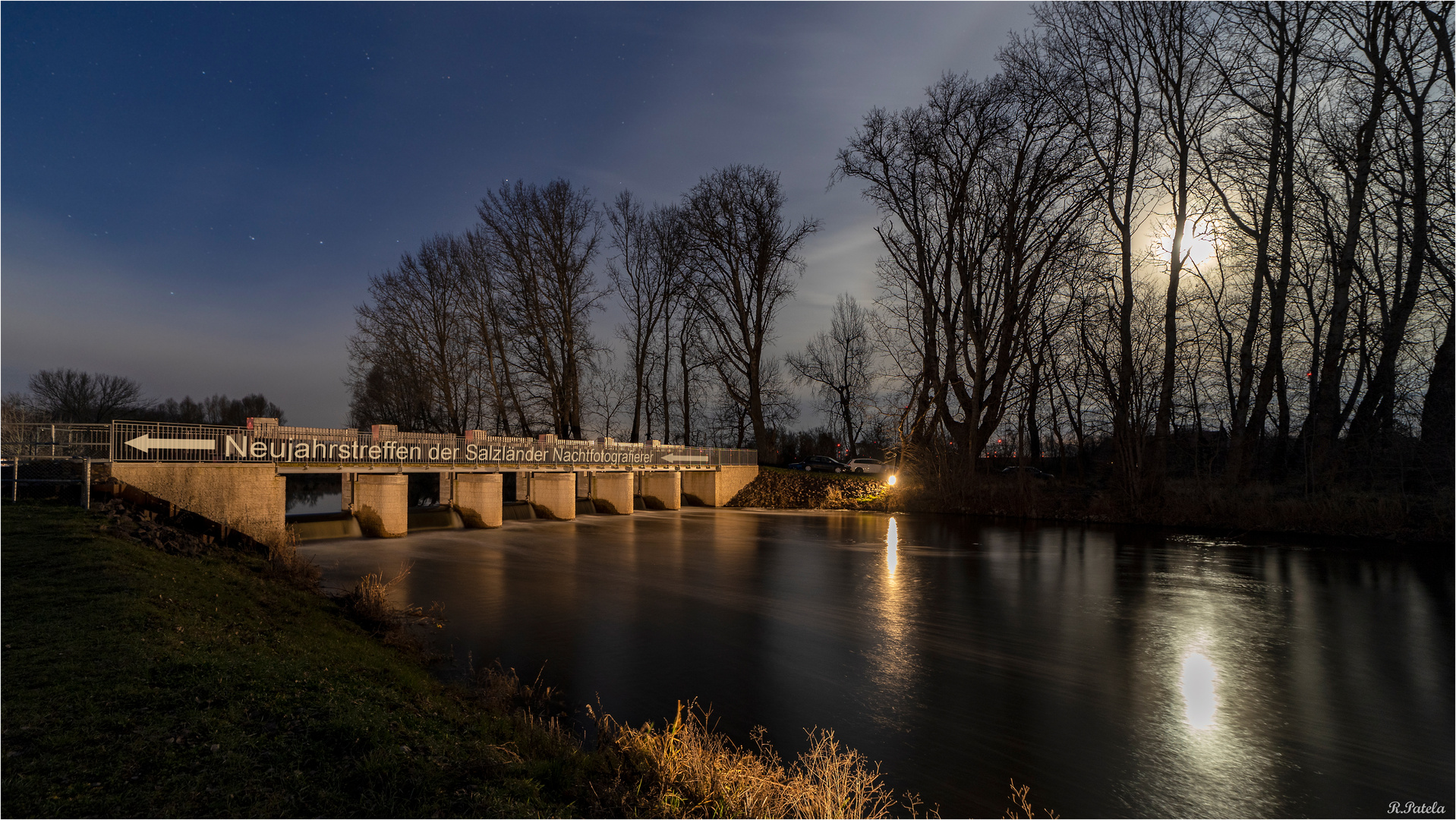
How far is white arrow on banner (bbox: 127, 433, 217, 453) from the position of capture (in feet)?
56.8

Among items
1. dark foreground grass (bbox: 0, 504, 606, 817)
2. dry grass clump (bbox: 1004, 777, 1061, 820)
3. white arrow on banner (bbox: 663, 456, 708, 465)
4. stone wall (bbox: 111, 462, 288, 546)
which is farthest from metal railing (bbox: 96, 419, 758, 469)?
dry grass clump (bbox: 1004, 777, 1061, 820)

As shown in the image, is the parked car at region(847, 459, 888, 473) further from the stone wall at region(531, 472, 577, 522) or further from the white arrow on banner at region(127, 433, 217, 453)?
the white arrow on banner at region(127, 433, 217, 453)

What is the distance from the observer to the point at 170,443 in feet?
58.9

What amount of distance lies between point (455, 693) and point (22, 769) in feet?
16.1

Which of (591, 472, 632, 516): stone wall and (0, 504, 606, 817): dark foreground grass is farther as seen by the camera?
(591, 472, 632, 516): stone wall

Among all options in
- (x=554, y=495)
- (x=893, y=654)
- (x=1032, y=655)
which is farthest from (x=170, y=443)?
(x=1032, y=655)

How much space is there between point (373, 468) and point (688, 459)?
20248 mm

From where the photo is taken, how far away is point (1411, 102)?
2339 cm

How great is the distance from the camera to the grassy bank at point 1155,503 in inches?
897

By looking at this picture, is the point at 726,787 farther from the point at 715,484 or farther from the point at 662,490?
the point at 715,484

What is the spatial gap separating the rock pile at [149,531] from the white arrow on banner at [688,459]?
26.5 metres

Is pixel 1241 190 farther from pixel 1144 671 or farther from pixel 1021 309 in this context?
pixel 1144 671

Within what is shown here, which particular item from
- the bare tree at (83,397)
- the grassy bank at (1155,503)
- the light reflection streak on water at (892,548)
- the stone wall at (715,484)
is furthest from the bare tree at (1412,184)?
the bare tree at (83,397)

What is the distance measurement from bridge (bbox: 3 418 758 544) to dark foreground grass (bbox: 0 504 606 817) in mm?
9176
